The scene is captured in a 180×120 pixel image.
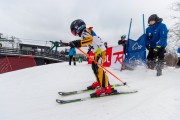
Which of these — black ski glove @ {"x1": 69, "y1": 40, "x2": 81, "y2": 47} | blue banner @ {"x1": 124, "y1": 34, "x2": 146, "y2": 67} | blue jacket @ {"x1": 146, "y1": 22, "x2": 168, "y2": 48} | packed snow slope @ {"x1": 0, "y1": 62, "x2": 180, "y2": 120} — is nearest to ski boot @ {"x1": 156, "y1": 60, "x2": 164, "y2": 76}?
packed snow slope @ {"x1": 0, "y1": 62, "x2": 180, "y2": 120}

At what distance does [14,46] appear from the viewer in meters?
28.6

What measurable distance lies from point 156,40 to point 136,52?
2.69 ft

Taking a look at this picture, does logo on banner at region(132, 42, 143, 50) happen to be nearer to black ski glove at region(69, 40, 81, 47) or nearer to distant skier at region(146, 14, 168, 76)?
distant skier at region(146, 14, 168, 76)

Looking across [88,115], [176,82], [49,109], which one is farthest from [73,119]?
[176,82]

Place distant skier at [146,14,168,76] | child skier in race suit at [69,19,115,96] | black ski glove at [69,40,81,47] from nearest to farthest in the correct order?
black ski glove at [69,40,81,47] → child skier in race suit at [69,19,115,96] → distant skier at [146,14,168,76]

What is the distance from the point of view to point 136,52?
24.5 ft

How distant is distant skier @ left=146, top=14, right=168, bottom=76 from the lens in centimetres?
654

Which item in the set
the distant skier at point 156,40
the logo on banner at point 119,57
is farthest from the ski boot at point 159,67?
the logo on banner at point 119,57

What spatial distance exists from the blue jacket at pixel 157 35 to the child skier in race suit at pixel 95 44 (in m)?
2.33

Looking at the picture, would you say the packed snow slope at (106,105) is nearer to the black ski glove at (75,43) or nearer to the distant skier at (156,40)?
the distant skier at (156,40)

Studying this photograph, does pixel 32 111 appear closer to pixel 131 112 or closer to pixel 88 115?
pixel 88 115

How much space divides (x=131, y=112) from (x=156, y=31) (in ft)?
13.9

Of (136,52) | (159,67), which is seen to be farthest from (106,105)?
(136,52)

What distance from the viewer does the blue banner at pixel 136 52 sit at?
7336 mm
